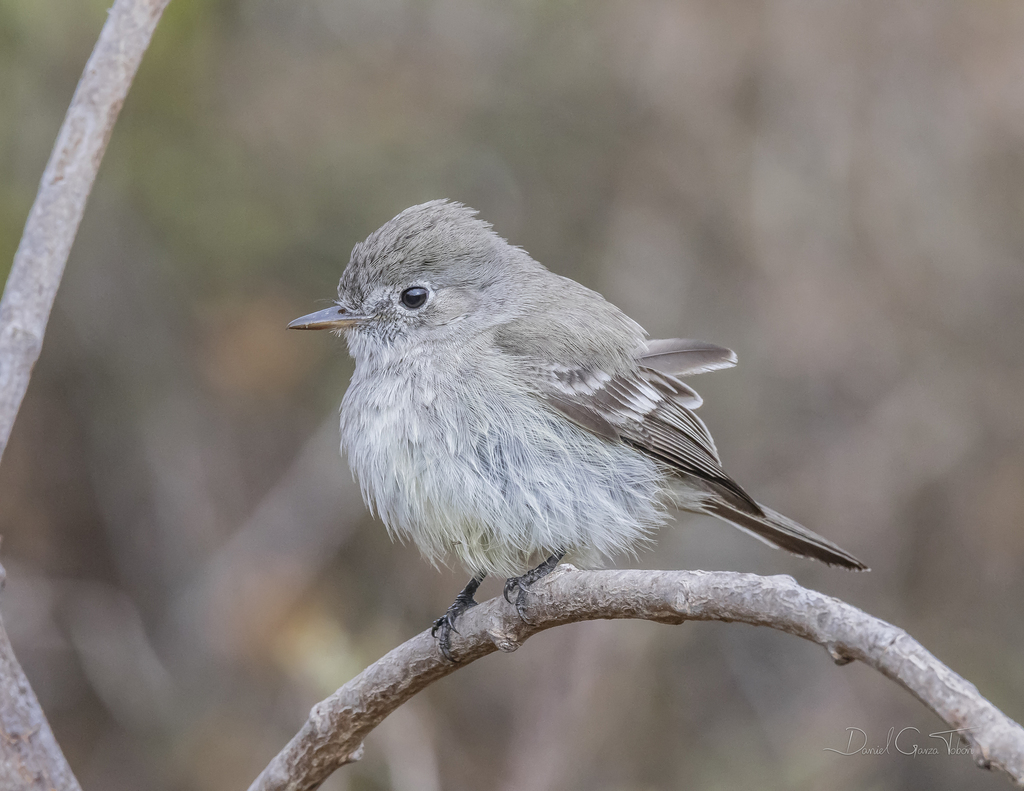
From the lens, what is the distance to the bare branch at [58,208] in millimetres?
2188

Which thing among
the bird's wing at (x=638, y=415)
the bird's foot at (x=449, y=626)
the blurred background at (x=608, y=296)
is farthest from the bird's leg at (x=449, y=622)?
the blurred background at (x=608, y=296)

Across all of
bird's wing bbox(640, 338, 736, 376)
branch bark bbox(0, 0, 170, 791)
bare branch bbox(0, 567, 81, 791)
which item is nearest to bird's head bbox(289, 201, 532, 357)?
bird's wing bbox(640, 338, 736, 376)

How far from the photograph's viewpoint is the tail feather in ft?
10.8

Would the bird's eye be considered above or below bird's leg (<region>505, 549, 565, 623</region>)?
above

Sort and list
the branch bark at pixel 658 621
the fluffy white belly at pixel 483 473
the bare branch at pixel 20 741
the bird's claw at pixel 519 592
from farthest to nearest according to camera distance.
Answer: the fluffy white belly at pixel 483 473
the bird's claw at pixel 519 592
the bare branch at pixel 20 741
the branch bark at pixel 658 621

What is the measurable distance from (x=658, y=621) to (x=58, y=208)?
1.62 m

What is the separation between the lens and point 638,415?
136 inches

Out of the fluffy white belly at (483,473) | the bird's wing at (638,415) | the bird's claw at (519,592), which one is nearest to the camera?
the bird's claw at (519,592)

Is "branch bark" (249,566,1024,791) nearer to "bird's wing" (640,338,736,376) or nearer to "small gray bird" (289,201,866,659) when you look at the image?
"small gray bird" (289,201,866,659)

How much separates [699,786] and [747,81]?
147 inches

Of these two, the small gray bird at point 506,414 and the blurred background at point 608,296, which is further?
the blurred background at point 608,296

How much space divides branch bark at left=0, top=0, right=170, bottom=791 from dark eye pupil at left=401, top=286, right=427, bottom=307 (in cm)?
132

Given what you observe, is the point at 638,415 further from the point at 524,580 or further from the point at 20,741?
the point at 20,741

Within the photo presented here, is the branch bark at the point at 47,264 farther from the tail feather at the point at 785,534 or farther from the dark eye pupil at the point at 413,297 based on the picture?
the tail feather at the point at 785,534
